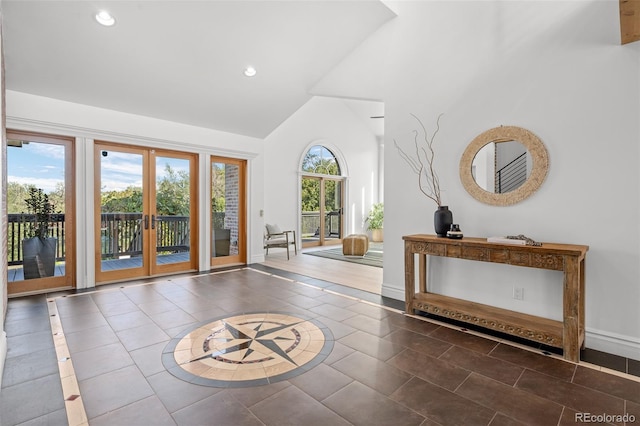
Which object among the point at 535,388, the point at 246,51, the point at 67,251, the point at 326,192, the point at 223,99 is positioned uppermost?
the point at 246,51

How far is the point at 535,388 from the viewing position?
2.08 m

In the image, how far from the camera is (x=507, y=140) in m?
3.16

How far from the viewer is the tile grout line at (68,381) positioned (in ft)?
5.93

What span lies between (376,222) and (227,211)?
523 centimetres

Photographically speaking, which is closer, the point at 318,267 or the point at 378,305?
the point at 378,305

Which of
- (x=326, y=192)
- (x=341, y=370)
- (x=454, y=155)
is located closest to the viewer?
(x=341, y=370)

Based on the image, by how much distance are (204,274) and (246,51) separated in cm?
353

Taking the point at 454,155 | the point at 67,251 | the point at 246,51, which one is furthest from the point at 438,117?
the point at 67,251

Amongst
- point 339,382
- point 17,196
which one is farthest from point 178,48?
point 339,382

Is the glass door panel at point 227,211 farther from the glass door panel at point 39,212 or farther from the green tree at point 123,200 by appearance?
the glass door panel at point 39,212

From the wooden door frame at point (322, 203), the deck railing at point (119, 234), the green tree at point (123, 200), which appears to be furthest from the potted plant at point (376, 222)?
the green tree at point (123, 200)

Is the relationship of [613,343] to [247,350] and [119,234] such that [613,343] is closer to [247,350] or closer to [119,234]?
[247,350]

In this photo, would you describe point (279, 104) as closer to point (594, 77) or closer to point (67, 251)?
point (67, 251)

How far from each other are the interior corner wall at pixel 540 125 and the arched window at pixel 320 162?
4.78m
